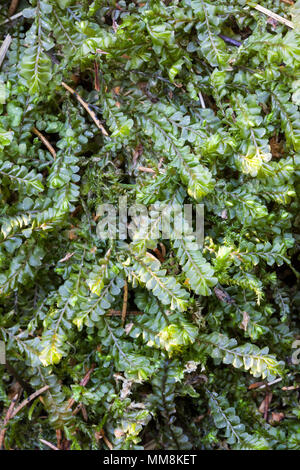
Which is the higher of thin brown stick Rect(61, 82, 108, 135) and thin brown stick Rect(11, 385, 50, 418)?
thin brown stick Rect(61, 82, 108, 135)

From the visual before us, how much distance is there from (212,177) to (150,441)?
110 centimetres

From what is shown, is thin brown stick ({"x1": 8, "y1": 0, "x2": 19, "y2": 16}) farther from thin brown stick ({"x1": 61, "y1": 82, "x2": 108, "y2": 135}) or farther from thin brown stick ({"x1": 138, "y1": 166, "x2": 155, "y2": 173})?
thin brown stick ({"x1": 138, "y1": 166, "x2": 155, "y2": 173})

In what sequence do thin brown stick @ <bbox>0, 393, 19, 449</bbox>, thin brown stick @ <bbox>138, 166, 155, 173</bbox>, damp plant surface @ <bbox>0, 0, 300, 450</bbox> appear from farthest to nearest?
1. thin brown stick @ <bbox>0, 393, 19, 449</bbox>
2. thin brown stick @ <bbox>138, 166, 155, 173</bbox>
3. damp plant surface @ <bbox>0, 0, 300, 450</bbox>

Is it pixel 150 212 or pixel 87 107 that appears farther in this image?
pixel 87 107

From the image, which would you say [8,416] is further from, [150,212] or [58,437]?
[150,212]

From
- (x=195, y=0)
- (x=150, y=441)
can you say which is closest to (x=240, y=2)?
(x=195, y=0)

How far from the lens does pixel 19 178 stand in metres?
→ 1.55

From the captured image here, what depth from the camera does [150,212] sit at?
149cm

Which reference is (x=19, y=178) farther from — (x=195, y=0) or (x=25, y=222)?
(x=195, y=0)

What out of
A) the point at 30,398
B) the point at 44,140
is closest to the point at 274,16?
the point at 44,140

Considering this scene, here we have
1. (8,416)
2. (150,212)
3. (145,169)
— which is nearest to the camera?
(150,212)

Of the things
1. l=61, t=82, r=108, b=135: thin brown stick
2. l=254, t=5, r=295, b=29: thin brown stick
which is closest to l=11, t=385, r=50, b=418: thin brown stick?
l=61, t=82, r=108, b=135: thin brown stick

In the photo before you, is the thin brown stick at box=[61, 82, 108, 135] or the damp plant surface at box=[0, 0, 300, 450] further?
the thin brown stick at box=[61, 82, 108, 135]

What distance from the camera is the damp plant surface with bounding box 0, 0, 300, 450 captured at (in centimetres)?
146
